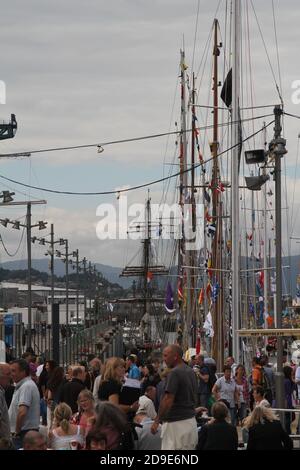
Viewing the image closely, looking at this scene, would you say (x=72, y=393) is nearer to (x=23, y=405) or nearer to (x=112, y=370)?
(x=112, y=370)

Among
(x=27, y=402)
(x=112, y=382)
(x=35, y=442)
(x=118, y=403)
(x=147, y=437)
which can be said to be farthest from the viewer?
(x=112, y=382)

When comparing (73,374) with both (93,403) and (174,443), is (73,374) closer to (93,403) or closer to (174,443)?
(93,403)

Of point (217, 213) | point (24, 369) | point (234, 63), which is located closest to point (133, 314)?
point (217, 213)

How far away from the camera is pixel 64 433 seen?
12648 millimetres

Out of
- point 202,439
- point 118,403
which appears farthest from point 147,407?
point 202,439

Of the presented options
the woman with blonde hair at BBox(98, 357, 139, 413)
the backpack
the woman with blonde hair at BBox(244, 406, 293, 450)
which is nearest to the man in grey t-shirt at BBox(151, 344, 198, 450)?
the woman with blonde hair at BBox(244, 406, 293, 450)

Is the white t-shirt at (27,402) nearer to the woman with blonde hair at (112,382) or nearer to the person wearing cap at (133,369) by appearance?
the woman with blonde hair at (112,382)

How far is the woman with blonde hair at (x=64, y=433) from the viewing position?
40.9 feet

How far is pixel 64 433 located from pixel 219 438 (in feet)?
5.61

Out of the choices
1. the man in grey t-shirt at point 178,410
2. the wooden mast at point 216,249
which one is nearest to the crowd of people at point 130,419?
the man in grey t-shirt at point 178,410

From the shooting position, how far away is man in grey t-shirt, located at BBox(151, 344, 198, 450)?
1330 centimetres

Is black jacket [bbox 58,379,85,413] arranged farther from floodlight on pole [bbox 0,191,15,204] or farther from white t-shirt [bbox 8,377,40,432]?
floodlight on pole [bbox 0,191,15,204]

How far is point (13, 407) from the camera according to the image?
48.6 feet
